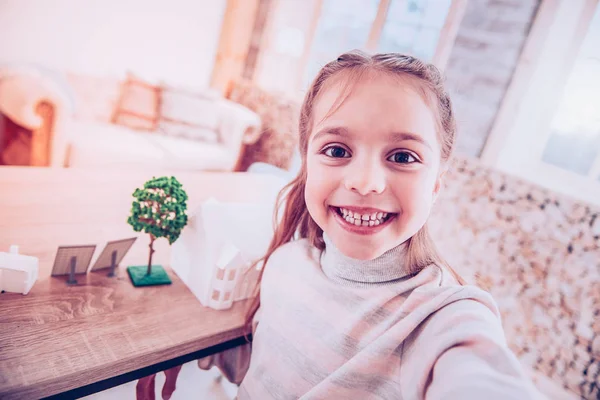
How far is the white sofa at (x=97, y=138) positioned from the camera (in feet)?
7.93

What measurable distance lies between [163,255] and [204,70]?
365cm

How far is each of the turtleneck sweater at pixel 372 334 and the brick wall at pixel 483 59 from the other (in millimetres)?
2215

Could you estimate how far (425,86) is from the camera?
668 mm

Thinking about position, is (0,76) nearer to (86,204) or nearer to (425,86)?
(86,204)

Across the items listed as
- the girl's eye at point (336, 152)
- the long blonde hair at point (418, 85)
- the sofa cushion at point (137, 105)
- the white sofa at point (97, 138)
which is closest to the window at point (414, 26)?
the white sofa at point (97, 138)

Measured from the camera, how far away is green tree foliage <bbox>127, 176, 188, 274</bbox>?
2.84ft

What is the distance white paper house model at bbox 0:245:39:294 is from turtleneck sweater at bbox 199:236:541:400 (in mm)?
469

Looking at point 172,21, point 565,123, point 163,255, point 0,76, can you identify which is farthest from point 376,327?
point 172,21

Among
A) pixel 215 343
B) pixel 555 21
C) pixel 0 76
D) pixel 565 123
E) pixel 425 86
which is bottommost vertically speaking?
pixel 215 343

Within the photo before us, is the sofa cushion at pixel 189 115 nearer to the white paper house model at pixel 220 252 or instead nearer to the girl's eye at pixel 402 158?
the white paper house model at pixel 220 252

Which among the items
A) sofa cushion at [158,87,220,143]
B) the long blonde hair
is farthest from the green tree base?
sofa cushion at [158,87,220,143]

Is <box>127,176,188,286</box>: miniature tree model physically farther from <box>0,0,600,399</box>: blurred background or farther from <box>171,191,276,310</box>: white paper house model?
<box>0,0,600,399</box>: blurred background

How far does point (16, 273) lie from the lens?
76 cm

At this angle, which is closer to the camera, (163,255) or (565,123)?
(163,255)
